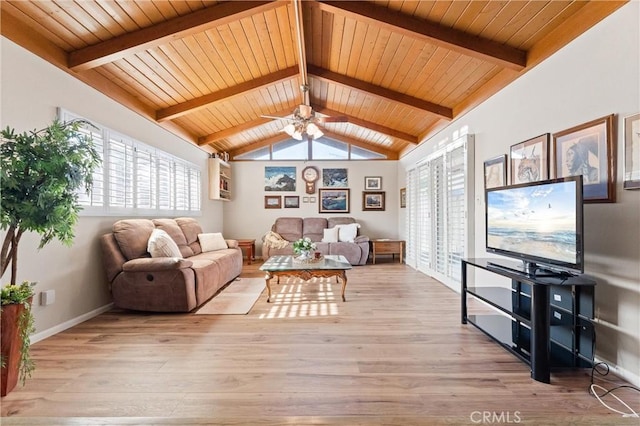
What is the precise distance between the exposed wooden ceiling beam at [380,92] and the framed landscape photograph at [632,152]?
2.70 meters

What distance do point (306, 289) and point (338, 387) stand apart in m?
2.56

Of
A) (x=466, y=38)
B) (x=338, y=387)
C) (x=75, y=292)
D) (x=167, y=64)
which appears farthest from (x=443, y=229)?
(x=75, y=292)

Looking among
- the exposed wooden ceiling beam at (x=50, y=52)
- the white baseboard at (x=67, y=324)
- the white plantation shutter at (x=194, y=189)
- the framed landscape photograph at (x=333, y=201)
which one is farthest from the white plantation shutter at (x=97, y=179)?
the framed landscape photograph at (x=333, y=201)

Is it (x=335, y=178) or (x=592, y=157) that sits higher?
(x=335, y=178)

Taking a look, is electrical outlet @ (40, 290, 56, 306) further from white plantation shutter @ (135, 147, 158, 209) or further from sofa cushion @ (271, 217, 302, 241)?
sofa cushion @ (271, 217, 302, 241)

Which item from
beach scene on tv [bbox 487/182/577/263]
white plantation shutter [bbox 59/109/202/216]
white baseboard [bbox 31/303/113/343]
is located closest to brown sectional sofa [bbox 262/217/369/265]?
white plantation shutter [bbox 59/109/202/216]

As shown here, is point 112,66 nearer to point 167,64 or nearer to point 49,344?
point 167,64

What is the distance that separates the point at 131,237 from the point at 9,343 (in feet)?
5.83

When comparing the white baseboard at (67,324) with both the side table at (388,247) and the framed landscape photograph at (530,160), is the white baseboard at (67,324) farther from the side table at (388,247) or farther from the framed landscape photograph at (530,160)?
the side table at (388,247)

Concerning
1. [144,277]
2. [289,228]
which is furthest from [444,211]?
[144,277]

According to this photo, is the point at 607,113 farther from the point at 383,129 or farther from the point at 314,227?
the point at 314,227

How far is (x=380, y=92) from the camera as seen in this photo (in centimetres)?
450

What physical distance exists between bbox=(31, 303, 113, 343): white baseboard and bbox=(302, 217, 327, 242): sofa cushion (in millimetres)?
4451

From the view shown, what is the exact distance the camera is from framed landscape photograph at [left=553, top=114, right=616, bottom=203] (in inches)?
80.9
